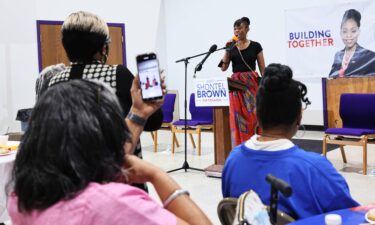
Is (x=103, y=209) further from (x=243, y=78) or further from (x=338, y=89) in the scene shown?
(x=338, y=89)

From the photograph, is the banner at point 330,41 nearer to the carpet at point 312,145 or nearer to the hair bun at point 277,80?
the carpet at point 312,145

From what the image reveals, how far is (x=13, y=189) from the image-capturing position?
0.94 m

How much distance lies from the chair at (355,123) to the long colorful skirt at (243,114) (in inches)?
32.0

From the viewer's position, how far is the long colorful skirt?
4797 mm

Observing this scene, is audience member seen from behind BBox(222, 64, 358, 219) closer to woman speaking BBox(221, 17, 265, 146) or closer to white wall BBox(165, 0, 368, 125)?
woman speaking BBox(221, 17, 265, 146)

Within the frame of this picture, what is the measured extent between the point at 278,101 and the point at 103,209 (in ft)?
3.33

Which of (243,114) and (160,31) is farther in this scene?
(160,31)

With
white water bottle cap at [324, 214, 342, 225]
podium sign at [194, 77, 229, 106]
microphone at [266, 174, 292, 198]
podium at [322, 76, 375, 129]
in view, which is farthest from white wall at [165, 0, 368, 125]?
microphone at [266, 174, 292, 198]

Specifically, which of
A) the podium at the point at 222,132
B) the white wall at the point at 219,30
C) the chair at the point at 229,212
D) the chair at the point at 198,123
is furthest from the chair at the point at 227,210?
the white wall at the point at 219,30

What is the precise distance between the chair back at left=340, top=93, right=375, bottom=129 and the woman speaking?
100 cm

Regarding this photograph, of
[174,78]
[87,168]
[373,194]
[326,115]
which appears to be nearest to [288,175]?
[87,168]

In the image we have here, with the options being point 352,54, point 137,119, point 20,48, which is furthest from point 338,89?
point 137,119

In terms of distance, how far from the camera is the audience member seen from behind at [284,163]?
5.01 feet

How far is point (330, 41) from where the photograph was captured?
7238 millimetres
